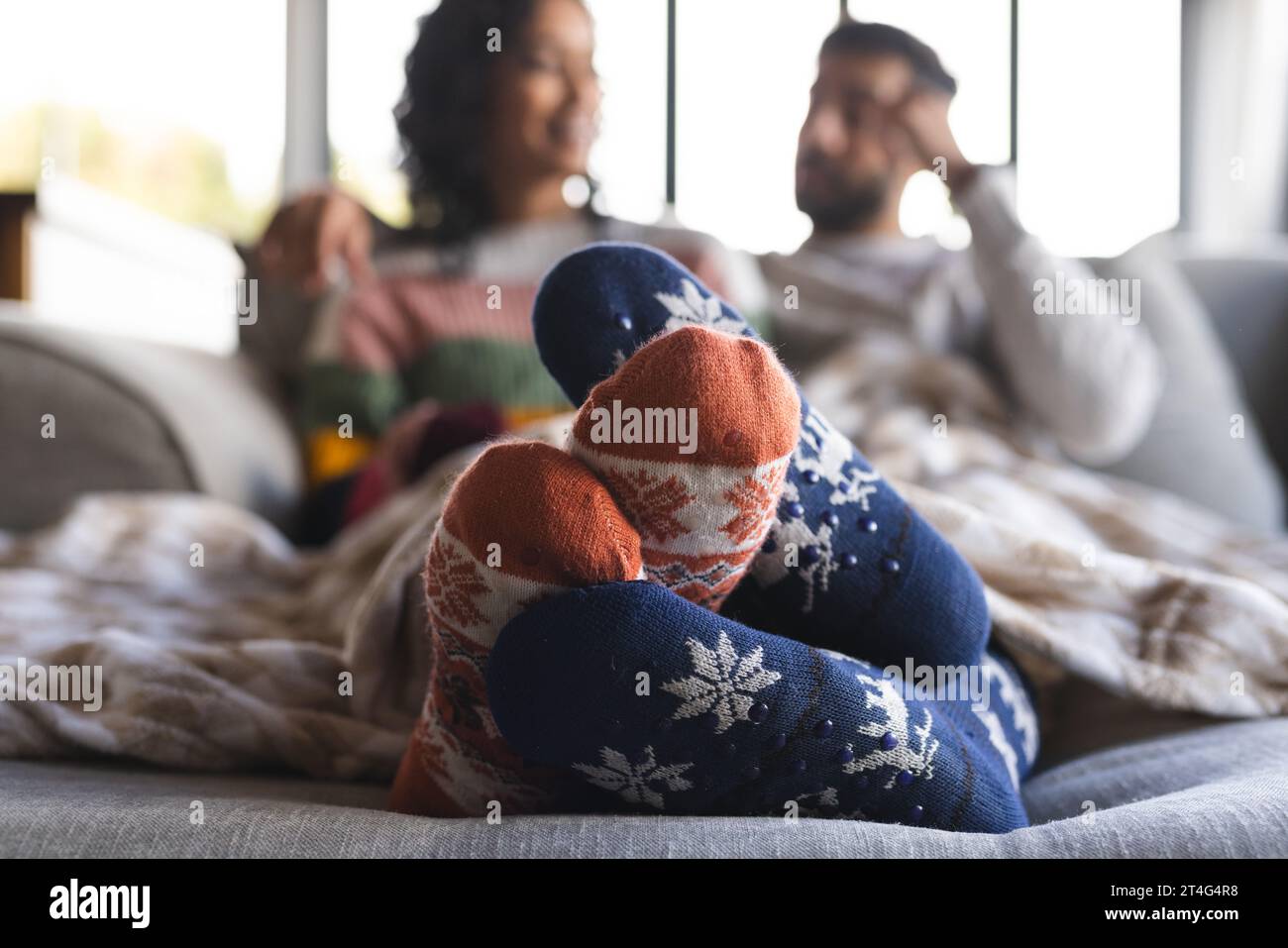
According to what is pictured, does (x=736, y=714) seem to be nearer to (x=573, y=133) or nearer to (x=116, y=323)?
(x=573, y=133)

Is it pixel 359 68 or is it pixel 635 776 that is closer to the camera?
pixel 635 776

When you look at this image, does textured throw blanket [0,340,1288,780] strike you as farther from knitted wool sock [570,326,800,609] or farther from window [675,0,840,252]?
window [675,0,840,252]

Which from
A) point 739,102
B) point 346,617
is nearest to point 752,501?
point 346,617

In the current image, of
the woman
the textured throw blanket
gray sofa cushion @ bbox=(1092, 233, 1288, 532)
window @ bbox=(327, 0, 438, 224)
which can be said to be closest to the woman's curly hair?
the woman

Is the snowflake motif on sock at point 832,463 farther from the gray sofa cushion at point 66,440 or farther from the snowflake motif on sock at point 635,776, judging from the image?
the gray sofa cushion at point 66,440

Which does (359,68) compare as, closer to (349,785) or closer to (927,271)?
(927,271)

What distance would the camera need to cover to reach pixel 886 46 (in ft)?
4.01

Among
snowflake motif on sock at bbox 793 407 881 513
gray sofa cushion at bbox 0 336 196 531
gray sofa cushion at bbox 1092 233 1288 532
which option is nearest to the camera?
snowflake motif on sock at bbox 793 407 881 513

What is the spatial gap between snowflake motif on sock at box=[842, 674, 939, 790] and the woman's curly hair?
1.05 metres

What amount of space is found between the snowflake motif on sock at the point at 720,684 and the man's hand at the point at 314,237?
2.93 feet

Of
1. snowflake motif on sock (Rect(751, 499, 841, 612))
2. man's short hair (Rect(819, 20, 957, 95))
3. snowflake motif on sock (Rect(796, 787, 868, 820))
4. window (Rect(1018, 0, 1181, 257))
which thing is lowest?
snowflake motif on sock (Rect(796, 787, 868, 820))

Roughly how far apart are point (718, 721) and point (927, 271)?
0.96 m

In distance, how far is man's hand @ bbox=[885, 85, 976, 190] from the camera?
1160 millimetres

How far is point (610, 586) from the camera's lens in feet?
1.30
